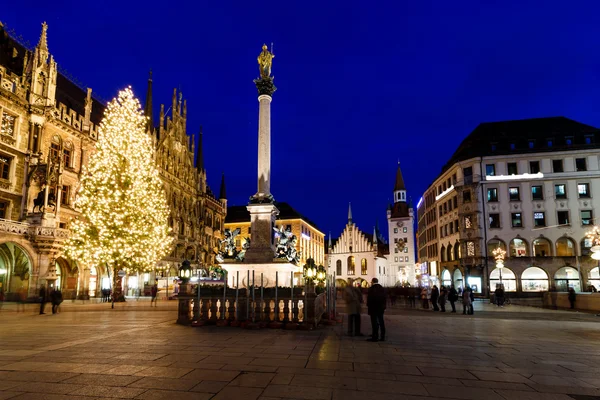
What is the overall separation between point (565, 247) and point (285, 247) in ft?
138

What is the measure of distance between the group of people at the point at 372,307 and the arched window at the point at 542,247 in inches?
1737

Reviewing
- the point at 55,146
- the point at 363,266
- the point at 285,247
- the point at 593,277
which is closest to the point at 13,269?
the point at 55,146

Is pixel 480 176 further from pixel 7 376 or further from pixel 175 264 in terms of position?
pixel 7 376

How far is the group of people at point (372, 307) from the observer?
11594 millimetres

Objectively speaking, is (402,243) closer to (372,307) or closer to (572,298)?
(572,298)

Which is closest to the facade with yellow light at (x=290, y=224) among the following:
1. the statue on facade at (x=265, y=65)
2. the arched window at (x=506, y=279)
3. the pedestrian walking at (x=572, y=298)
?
the arched window at (x=506, y=279)

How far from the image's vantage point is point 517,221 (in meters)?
Result: 50.3

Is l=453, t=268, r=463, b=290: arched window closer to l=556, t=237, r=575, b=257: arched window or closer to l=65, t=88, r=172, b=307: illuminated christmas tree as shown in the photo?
l=556, t=237, r=575, b=257: arched window

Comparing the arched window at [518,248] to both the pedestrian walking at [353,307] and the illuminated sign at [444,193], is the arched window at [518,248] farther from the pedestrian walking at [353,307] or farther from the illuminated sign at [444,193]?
the pedestrian walking at [353,307]

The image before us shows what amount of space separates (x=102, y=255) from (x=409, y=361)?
95.0ft

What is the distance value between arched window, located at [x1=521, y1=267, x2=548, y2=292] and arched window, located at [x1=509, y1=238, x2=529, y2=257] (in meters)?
1.89

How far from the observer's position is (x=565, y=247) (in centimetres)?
4847

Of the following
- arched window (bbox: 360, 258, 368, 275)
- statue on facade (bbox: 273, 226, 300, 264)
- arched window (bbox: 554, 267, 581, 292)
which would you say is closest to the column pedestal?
statue on facade (bbox: 273, 226, 300, 264)

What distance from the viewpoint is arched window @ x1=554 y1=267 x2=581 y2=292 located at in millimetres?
47250
